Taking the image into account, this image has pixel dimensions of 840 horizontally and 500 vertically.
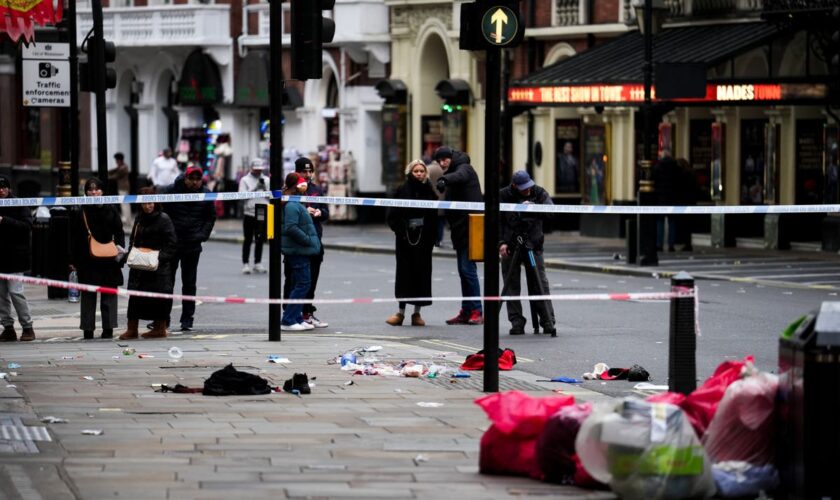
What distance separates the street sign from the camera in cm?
2200

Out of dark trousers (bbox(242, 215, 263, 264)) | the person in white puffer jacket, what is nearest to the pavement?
dark trousers (bbox(242, 215, 263, 264))

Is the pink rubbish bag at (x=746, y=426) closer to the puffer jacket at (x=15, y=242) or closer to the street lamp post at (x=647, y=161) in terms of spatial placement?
the puffer jacket at (x=15, y=242)

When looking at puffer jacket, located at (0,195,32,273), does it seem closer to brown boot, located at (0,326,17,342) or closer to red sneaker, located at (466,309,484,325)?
brown boot, located at (0,326,17,342)

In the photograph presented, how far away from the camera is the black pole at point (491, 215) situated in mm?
12141

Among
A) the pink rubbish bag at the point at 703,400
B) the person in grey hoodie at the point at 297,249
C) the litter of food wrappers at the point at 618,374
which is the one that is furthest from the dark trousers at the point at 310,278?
the pink rubbish bag at the point at 703,400

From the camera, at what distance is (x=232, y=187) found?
46531mm

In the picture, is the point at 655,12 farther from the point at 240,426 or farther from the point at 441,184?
the point at 240,426

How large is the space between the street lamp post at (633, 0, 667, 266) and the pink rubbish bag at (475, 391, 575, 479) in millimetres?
17287

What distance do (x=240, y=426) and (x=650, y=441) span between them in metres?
3.21

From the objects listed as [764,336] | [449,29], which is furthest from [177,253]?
[449,29]

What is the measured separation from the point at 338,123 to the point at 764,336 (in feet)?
91.3

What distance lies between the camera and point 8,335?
17.3 metres

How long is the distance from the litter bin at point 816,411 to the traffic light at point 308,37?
8.05 meters

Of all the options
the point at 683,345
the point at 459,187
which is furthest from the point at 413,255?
the point at 683,345
